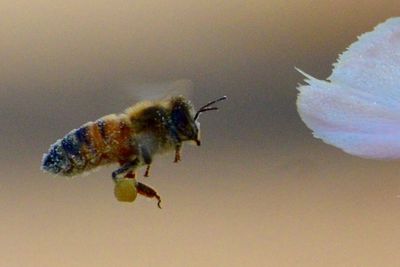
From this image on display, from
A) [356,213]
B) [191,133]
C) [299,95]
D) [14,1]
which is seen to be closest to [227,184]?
[356,213]

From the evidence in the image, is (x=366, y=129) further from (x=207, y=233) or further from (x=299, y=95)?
(x=207, y=233)

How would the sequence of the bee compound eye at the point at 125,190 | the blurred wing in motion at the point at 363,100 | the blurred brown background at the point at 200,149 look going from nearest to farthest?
the blurred wing in motion at the point at 363,100, the bee compound eye at the point at 125,190, the blurred brown background at the point at 200,149

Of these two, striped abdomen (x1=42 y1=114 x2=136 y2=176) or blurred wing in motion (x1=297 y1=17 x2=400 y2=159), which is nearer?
blurred wing in motion (x1=297 y1=17 x2=400 y2=159)

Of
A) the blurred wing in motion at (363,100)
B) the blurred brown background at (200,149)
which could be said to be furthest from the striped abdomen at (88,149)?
the blurred brown background at (200,149)

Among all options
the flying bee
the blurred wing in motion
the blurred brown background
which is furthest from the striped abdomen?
the blurred brown background

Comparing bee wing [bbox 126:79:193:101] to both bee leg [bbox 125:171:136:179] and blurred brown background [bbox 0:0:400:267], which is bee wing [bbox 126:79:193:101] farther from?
blurred brown background [bbox 0:0:400:267]

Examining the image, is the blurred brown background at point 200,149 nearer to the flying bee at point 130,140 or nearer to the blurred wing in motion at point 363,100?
the flying bee at point 130,140

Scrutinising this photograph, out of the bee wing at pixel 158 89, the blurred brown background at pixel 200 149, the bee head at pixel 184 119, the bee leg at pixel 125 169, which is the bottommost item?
the bee leg at pixel 125 169
